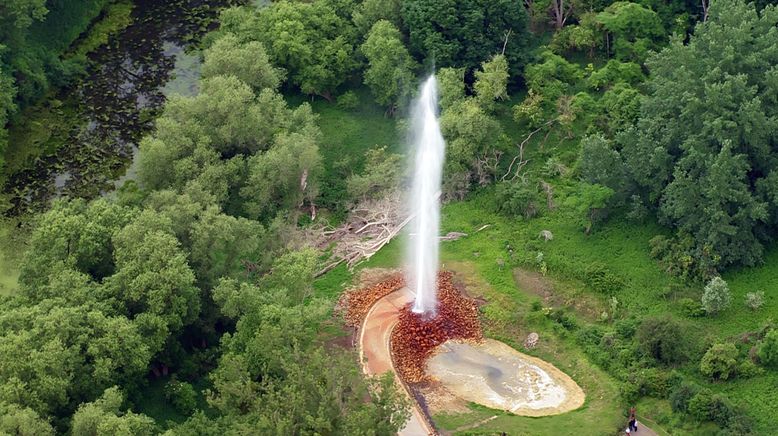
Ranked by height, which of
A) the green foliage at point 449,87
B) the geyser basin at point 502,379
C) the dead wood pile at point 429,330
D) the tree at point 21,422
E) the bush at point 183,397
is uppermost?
the green foliage at point 449,87

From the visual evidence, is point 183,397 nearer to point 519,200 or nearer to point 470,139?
point 519,200

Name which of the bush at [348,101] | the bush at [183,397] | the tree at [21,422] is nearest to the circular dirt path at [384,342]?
the bush at [183,397]

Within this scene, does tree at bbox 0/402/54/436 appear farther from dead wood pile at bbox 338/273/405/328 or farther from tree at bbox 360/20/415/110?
tree at bbox 360/20/415/110

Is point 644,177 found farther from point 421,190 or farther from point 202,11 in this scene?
point 202,11

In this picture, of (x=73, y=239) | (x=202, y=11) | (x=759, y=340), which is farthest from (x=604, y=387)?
(x=202, y=11)

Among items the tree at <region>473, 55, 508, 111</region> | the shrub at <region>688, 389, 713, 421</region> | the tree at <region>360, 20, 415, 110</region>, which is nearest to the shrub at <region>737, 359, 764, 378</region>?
the shrub at <region>688, 389, 713, 421</region>

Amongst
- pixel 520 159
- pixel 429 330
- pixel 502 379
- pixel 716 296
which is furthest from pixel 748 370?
pixel 520 159

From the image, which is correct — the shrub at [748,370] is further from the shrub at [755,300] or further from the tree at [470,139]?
the tree at [470,139]
